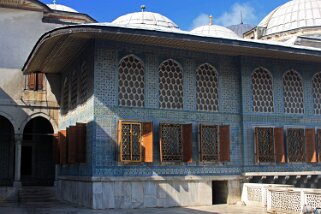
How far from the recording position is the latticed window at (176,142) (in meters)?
13.4

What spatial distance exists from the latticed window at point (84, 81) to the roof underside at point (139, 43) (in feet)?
1.88

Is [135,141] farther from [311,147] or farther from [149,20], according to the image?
[149,20]

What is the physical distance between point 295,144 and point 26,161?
10625 millimetres

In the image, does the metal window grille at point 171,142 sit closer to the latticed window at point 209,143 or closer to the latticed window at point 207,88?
the latticed window at point 209,143

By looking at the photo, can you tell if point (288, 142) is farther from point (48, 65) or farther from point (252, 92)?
point (48, 65)

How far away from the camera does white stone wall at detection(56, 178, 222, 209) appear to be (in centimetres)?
1250

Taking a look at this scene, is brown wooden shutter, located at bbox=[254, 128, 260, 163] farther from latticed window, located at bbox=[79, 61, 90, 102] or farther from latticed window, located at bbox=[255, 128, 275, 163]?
latticed window, located at bbox=[79, 61, 90, 102]

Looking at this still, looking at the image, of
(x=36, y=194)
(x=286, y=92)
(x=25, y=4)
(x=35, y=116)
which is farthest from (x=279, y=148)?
(x=25, y=4)

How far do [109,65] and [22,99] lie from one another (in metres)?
5.21

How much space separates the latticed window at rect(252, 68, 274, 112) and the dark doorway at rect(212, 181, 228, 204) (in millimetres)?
2562

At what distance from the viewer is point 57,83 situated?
17.5 meters

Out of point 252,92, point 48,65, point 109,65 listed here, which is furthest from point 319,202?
point 48,65

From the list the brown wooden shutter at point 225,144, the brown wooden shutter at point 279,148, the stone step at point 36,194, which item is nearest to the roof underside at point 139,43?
the brown wooden shutter at point 225,144

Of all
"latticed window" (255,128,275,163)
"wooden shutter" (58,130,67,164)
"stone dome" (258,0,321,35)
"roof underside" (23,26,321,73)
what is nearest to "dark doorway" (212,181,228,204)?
"latticed window" (255,128,275,163)
